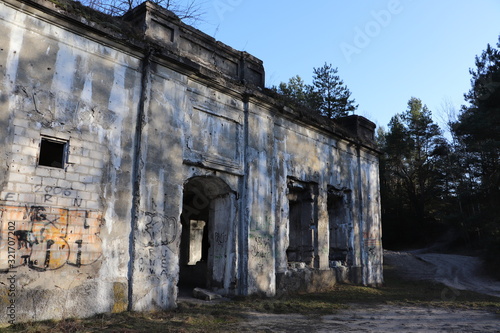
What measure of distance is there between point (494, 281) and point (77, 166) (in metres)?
16.9

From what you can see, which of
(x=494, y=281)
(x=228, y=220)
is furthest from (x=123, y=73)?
(x=494, y=281)

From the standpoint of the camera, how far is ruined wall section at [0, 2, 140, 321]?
5.73m

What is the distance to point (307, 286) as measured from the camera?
10648 millimetres

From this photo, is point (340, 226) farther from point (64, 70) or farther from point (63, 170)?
point (64, 70)

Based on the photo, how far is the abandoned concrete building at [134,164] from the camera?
588 centimetres

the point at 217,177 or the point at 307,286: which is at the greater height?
the point at 217,177

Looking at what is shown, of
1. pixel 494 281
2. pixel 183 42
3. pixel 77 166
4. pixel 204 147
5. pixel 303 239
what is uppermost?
pixel 183 42

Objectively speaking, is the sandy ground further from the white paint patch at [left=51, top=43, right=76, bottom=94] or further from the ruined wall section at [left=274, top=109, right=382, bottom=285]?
the white paint patch at [left=51, top=43, right=76, bottom=94]

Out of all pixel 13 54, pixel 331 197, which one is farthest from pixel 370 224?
pixel 13 54

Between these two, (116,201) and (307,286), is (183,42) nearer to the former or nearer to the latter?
(116,201)

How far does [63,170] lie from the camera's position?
6.27 meters

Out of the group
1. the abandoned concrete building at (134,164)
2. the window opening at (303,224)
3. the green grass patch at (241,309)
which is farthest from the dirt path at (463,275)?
the abandoned concrete building at (134,164)

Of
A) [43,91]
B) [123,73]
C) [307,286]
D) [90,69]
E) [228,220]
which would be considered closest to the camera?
[43,91]

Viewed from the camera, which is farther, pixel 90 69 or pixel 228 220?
pixel 228 220
